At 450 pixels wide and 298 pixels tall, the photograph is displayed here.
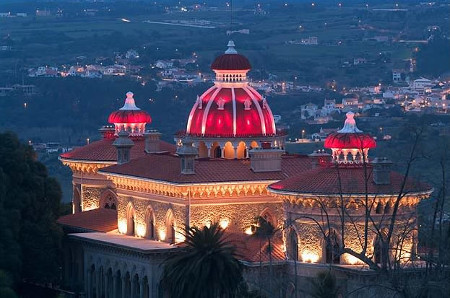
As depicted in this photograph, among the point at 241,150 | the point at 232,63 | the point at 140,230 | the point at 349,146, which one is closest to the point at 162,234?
the point at 140,230

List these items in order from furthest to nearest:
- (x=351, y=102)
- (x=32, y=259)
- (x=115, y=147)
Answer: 1. (x=351, y=102)
2. (x=115, y=147)
3. (x=32, y=259)

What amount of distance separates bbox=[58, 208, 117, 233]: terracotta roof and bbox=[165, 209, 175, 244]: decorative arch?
22.2ft

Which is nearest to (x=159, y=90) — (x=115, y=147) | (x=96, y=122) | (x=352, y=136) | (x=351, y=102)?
(x=96, y=122)

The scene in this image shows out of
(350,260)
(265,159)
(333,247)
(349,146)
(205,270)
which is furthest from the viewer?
(265,159)

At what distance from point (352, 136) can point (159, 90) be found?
378ft

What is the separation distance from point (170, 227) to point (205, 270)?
1296 centimetres

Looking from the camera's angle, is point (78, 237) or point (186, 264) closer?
point (186, 264)

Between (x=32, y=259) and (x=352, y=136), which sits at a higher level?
(x=352, y=136)

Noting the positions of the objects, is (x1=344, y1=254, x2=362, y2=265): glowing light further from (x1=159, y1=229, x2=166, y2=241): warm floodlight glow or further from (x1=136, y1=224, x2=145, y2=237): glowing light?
(x1=136, y1=224, x2=145, y2=237): glowing light

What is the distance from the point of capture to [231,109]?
9125 centimetres

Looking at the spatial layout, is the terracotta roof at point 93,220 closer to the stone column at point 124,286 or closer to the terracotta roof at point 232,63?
the stone column at point 124,286

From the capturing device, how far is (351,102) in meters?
189

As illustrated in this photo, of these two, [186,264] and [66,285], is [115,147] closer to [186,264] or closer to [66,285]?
[66,285]

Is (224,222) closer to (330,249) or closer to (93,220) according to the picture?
(330,249)
